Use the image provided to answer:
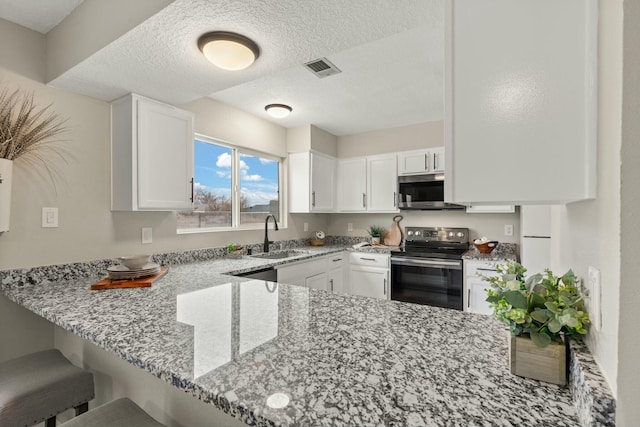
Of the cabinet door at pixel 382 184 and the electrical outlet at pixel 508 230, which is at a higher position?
the cabinet door at pixel 382 184

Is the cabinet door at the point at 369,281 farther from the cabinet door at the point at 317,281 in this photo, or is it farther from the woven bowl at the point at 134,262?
the woven bowl at the point at 134,262

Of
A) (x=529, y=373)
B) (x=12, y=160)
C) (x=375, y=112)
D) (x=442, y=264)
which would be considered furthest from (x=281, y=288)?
(x=375, y=112)

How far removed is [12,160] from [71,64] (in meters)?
0.62

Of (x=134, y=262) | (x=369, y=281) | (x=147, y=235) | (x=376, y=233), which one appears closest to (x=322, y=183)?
Answer: (x=376, y=233)

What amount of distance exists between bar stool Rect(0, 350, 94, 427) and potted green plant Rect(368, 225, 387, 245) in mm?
3213

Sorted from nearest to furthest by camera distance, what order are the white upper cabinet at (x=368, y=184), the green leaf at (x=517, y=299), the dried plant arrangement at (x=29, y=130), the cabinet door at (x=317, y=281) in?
the green leaf at (x=517, y=299) < the dried plant arrangement at (x=29, y=130) < the cabinet door at (x=317, y=281) < the white upper cabinet at (x=368, y=184)

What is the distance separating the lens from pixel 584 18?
650 millimetres

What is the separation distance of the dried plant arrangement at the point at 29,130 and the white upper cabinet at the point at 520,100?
2.17 metres

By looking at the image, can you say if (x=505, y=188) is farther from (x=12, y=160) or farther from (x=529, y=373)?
(x=12, y=160)

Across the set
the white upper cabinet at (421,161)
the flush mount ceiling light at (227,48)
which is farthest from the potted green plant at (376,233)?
the flush mount ceiling light at (227,48)

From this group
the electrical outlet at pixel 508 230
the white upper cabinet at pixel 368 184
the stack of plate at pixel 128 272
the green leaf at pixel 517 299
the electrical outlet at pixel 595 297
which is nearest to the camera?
the electrical outlet at pixel 595 297

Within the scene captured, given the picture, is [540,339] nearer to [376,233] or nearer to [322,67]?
[322,67]

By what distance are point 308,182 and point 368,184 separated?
33.4 inches

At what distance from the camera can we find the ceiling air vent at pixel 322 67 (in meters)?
2.18
